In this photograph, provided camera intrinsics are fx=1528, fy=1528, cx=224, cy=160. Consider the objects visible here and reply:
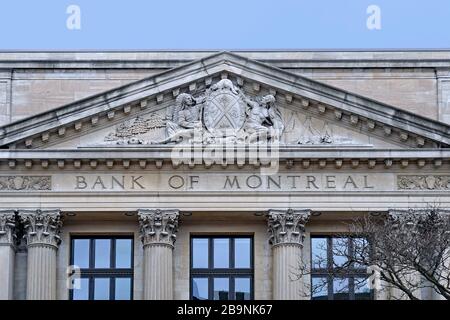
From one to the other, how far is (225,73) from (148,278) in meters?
7.44

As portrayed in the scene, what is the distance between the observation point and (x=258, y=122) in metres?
51.5

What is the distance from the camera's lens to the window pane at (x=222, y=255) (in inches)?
2050

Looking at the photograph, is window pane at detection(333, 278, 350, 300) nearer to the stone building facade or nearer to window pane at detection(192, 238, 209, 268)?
the stone building facade

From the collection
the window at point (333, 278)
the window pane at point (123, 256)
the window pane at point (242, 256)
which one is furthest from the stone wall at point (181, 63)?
the window pane at point (242, 256)

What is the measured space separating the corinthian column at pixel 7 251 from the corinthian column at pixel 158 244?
169 inches

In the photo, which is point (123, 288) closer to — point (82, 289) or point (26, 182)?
point (82, 289)

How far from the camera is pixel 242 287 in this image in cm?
5175

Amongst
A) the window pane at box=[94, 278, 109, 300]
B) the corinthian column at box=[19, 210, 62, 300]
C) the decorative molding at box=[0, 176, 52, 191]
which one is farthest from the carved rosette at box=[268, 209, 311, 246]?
the decorative molding at box=[0, 176, 52, 191]

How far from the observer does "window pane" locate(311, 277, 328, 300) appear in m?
50.3

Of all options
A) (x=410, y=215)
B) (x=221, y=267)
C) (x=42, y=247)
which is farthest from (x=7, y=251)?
(x=410, y=215)

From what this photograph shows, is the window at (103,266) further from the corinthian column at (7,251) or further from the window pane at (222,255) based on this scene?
the window pane at (222,255)

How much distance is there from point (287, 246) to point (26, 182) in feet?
29.4
